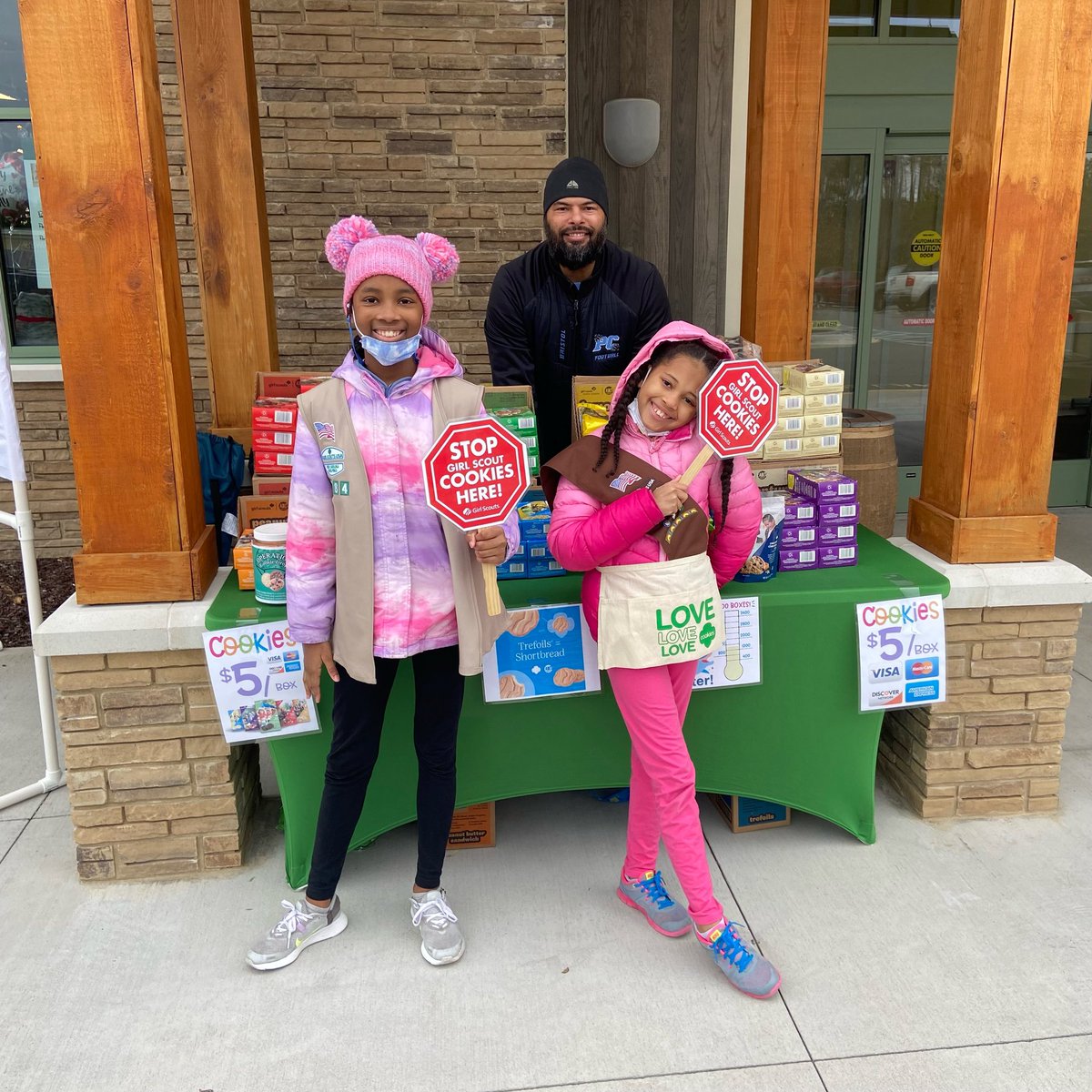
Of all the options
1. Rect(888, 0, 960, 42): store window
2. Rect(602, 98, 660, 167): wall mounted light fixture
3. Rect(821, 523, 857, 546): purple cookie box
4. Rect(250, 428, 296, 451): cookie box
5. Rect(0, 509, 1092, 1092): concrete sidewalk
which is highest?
Rect(888, 0, 960, 42): store window

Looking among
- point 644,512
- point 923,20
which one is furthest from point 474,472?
point 923,20

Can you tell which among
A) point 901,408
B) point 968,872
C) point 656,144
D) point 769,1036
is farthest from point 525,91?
point 769,1036

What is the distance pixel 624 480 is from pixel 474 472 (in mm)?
437

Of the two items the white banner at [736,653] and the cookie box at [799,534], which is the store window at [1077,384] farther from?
the white banner at [736,653]

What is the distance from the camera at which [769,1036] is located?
2359 mm

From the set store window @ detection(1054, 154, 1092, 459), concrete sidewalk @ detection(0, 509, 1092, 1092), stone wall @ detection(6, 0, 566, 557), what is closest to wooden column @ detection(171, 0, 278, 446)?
stone wall @ detection(6, 0, 566, 557)

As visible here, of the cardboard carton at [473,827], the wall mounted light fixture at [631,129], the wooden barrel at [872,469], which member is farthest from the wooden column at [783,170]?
the cardboard carton at [473,827]

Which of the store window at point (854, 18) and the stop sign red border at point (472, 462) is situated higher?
the store window at point (854, 18)

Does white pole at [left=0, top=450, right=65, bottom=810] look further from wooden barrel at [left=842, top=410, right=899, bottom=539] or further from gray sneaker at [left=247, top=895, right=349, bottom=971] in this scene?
wooden barrel at [left=842, top=410, right=899, bottom=539]

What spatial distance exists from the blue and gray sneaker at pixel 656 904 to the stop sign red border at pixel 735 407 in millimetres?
1290

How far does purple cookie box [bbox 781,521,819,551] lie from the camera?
3127 mm

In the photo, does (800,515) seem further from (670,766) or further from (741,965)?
(741,965)

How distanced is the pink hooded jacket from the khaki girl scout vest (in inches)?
11.2

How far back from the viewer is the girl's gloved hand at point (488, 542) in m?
2.29
